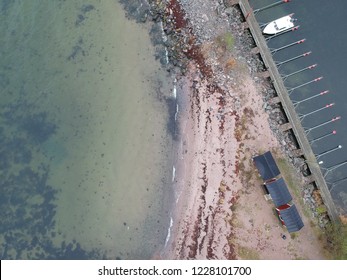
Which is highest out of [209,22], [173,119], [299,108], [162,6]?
[162,6]

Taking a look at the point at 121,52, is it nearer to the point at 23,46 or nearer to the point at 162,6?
the point at 162,6

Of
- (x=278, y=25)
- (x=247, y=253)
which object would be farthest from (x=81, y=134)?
(x=278, y=25)

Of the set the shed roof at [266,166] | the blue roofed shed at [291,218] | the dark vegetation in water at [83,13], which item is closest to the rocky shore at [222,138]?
the shed roof at [266,166]

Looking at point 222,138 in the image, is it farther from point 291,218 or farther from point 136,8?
point 136,8

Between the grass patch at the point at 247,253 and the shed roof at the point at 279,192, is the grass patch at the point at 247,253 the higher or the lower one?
the lower one

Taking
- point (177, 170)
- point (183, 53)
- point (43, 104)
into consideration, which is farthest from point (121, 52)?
point (177, 170)

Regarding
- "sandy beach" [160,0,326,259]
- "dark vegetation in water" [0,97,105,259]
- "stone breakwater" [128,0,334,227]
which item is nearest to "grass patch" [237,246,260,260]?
"sandy beach" [160,0,326,259]

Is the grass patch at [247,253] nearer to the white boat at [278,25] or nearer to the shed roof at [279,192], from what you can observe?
the shed roof at [279,192]
